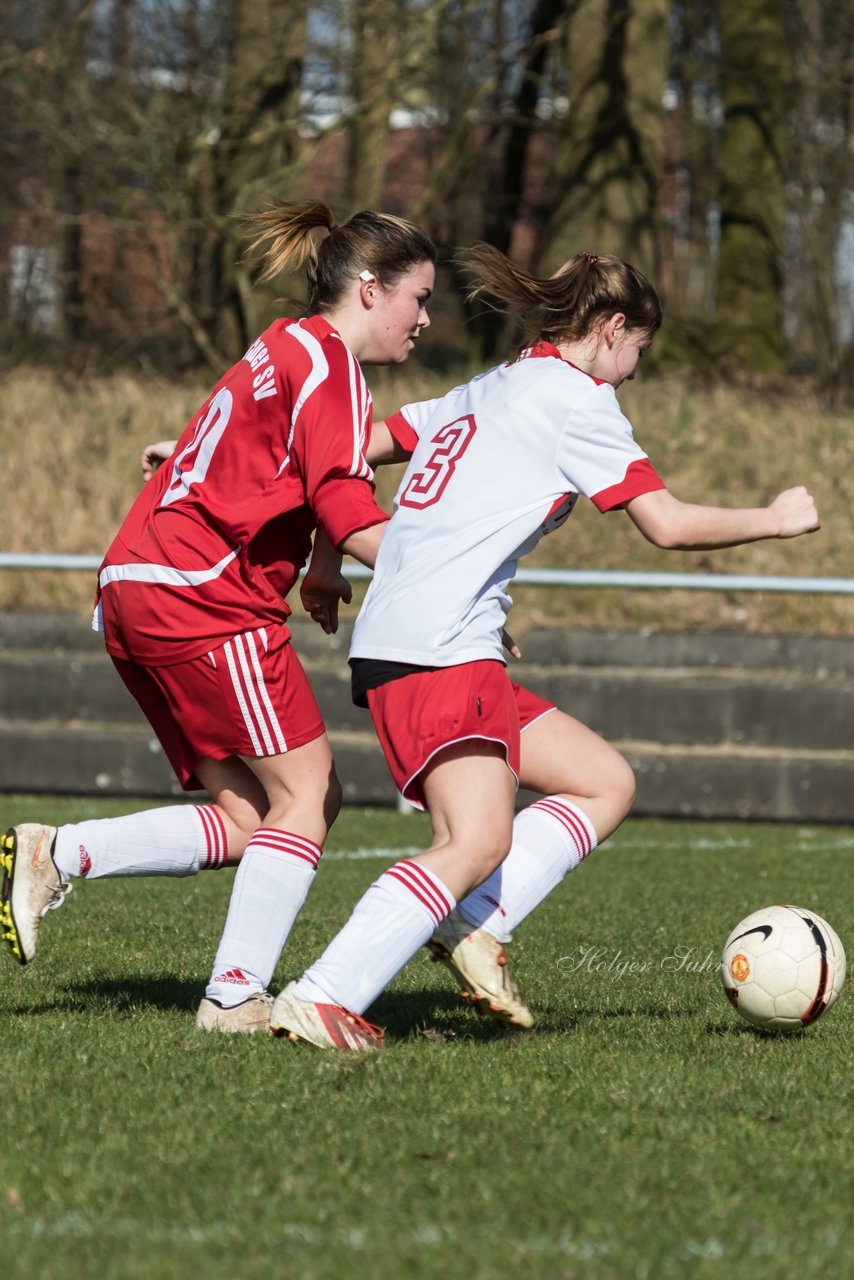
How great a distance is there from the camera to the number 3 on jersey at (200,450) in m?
4.18

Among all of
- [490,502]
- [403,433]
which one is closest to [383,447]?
[403,433]

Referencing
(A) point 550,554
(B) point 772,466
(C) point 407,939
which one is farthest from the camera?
(B) point 772,466

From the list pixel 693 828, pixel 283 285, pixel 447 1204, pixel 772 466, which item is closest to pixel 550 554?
pixel 772 466

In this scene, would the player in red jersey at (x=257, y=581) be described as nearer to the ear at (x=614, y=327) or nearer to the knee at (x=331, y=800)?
the knee at (x=331, y=800)

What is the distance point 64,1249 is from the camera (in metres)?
2.58

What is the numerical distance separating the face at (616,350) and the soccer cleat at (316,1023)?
164cm

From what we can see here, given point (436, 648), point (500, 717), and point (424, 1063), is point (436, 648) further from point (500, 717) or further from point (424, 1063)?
point (424, 1063)

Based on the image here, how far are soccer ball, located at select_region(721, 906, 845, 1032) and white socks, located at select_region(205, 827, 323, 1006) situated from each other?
1.15 meters

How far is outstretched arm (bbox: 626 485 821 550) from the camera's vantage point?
3824 millimetres

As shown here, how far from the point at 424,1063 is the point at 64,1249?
4.55ft

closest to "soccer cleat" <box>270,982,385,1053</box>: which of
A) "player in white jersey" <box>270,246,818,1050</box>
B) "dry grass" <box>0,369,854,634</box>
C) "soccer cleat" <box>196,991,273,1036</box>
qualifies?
"player in white jersey" <box>270,246,818,1050</box>

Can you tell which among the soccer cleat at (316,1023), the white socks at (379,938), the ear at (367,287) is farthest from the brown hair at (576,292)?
the soccer cleat at (316,1023)

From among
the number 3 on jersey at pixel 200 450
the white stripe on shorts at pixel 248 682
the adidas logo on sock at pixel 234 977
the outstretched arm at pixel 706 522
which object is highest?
the outstretched arm at pixel 706 522

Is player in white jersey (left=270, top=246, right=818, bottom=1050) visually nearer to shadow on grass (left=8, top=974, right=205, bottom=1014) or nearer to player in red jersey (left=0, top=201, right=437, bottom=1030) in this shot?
player in red jersey (left=0, top=201, right=437, bottom=1030)
